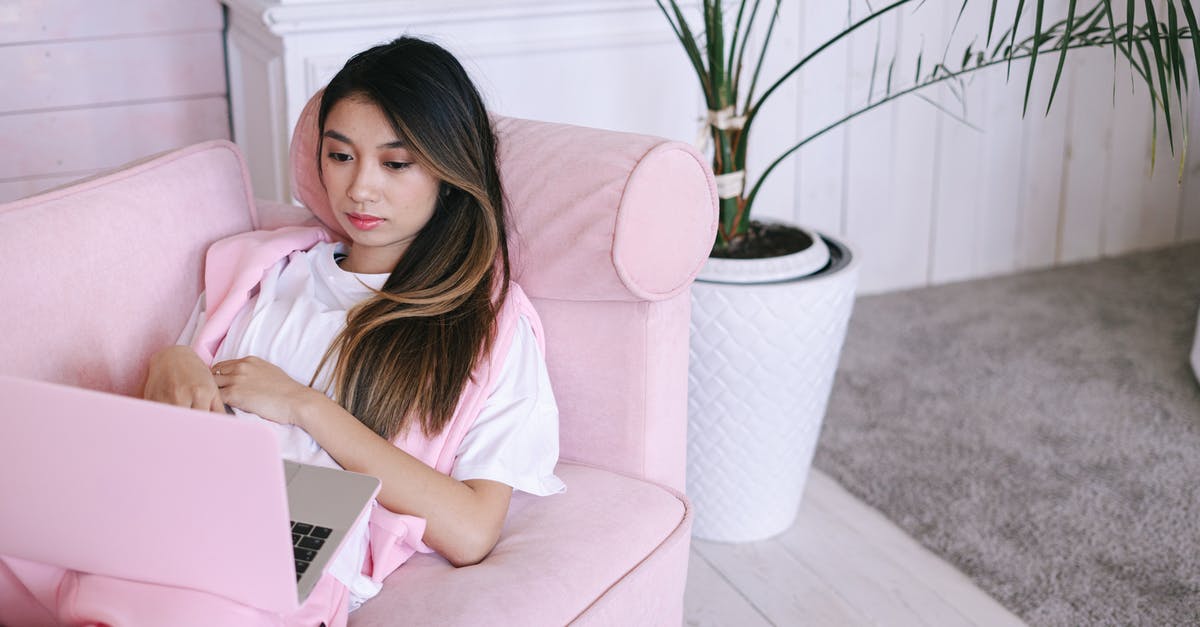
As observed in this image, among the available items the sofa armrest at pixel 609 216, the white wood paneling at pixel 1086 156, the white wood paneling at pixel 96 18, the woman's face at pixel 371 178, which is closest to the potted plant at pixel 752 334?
the sofa armrest at pixel 609 216

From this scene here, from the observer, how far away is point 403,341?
1.21m

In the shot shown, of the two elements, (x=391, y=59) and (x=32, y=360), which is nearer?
(x=32, y=360)

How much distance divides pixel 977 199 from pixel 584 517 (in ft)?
6.60

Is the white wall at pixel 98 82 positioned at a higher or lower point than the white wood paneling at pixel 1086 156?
higher

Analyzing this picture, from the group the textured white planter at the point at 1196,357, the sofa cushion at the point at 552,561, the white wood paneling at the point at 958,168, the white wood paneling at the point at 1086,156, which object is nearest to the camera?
the sofa cushion at the point at 552,561

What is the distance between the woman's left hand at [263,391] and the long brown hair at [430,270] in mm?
62

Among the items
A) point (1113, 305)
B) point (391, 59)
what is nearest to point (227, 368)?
point (391, 59)

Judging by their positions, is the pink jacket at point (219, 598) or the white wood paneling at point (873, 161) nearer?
the pink jacket at point (219, 598)

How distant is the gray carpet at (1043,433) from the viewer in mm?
1725

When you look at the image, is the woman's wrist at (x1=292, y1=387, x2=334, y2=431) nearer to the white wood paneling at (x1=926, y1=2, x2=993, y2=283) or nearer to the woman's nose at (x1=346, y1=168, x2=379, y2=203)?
the woman's nose at (x1=346, y1=168, x2=379, y2=203)

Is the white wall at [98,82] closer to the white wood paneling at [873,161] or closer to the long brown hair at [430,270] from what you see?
the long brown hair at [430,270]

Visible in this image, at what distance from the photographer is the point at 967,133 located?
2816 mm

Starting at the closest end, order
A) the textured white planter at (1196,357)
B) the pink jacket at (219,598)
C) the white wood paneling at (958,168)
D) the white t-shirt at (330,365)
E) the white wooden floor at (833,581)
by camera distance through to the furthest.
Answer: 1. the pink jacket at (219,598)
2. the white t-shirt at (330,365)
3. the white wooden floor at (833,581)
4. the textured white planter at (1196,357)
5. the white wood paneling at (958,168)

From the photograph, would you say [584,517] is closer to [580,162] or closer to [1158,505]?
[580,162]
